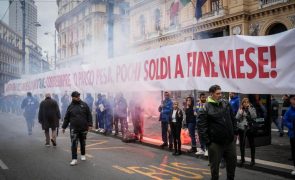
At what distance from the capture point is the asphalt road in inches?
267

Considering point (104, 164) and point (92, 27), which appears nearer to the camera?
point (104, 164)

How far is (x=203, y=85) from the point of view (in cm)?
830

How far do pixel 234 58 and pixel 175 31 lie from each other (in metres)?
24.8

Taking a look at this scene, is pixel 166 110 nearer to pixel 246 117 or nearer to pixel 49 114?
pixel 246 117

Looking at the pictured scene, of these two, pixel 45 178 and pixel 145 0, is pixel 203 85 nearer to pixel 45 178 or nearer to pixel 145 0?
pixel 45 178

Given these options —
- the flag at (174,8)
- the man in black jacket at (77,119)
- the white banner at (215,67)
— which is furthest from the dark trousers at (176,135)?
the flag at (174,8)

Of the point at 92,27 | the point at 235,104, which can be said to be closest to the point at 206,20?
the point at 92,27

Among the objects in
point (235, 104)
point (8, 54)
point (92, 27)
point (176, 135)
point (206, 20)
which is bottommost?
point (176, 135)

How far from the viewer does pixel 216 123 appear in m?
5.29

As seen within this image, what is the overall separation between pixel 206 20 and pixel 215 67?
2194cm

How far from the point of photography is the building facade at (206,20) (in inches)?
954

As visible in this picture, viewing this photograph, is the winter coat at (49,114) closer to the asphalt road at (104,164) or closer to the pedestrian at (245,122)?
the asphalt road at (104,164)

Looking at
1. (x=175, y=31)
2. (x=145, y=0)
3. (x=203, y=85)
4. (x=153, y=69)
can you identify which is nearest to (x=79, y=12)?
(x=145, y=0)

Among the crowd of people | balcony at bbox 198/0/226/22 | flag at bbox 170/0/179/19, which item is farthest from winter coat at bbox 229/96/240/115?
balcony at bbox 198/0/226/22
